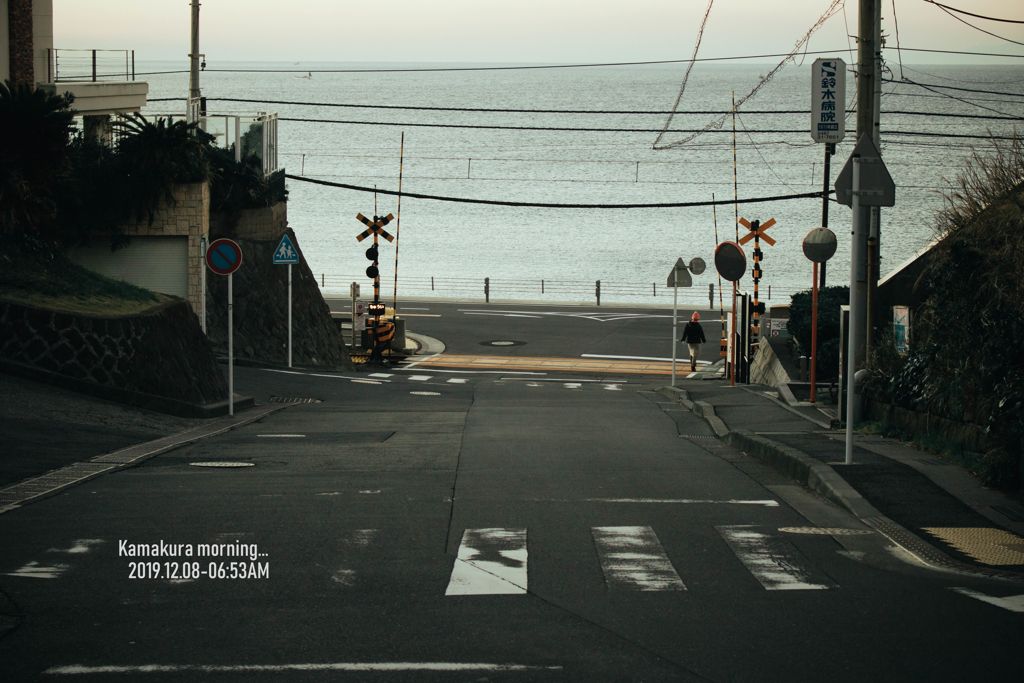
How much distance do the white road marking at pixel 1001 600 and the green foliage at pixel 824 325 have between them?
13.3 m

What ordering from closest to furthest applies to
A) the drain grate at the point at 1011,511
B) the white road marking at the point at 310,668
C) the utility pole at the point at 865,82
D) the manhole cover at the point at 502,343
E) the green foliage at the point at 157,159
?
the white road marking at the point at 310,668 → the drain grate at the point at 1011,511 → the utility pole at the point at 865,82 → the green foliage at the point at 157,159 → the manhole cover at the point at 502,343

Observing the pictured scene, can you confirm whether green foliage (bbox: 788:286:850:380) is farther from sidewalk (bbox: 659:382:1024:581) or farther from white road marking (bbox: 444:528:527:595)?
white road marking (bbox: 444:528:527:595)

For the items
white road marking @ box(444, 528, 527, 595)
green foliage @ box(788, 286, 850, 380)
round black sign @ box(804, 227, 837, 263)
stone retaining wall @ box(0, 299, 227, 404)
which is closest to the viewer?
white road marking @ box(444, 528, 527, 595)

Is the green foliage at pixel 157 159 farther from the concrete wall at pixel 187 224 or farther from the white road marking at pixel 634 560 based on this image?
the white road marking at pixel 634 560

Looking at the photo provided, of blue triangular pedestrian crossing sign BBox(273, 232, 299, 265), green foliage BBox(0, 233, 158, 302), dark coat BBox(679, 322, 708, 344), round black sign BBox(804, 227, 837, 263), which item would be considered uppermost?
blue triangular pedestrian crossing sign BBox(273, 232, 299, 265)

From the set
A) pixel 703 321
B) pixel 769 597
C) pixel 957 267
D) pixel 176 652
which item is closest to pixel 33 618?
pixel 176 652

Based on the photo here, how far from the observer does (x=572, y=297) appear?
6569 centimetres

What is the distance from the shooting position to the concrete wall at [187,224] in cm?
2333

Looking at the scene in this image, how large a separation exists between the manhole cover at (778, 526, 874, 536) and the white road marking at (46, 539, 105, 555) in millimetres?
5150

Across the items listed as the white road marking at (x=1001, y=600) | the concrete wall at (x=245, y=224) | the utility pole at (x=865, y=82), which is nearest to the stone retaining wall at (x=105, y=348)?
the concrete wall at (x=245, y=224)

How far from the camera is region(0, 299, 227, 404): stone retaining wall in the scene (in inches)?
558

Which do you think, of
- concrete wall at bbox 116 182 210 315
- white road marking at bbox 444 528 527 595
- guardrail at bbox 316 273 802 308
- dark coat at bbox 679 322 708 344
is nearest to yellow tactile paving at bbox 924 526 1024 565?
white road marking at bbox 444 528 527 595

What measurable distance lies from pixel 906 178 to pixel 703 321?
7690 cm

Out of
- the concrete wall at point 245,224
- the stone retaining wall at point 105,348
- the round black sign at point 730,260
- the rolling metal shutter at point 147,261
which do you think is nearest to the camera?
the stone retaining wall at point 105,348
